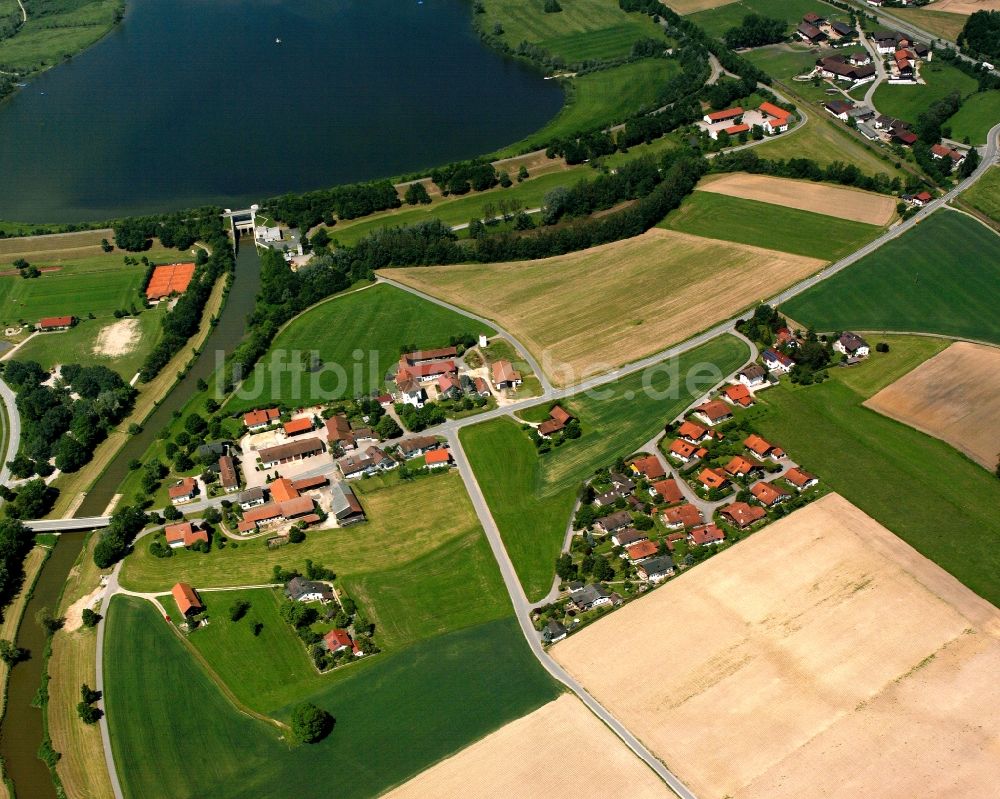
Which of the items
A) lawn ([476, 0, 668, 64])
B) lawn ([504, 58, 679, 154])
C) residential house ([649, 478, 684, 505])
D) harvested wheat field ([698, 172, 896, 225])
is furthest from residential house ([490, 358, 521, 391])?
lawn ([476, 0, 668, 64])

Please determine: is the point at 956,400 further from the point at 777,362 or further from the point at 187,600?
the point at 187,600

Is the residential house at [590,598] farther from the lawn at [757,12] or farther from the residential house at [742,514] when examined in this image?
the lawn at [757,12]

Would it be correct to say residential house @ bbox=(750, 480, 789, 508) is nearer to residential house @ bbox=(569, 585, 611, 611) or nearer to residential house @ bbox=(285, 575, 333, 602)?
residential house @ bbox=(569, 585, 611, 611)

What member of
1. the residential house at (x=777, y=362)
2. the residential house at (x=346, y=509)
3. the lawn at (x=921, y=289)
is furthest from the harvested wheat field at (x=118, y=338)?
the lawn at (x=921, y=289)

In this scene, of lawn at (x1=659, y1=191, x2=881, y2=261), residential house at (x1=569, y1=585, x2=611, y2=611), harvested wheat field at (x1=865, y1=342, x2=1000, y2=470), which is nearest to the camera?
residential house at (x1=569, y1=585, x2=611, y2=611)

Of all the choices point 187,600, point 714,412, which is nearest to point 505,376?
point 714,412
